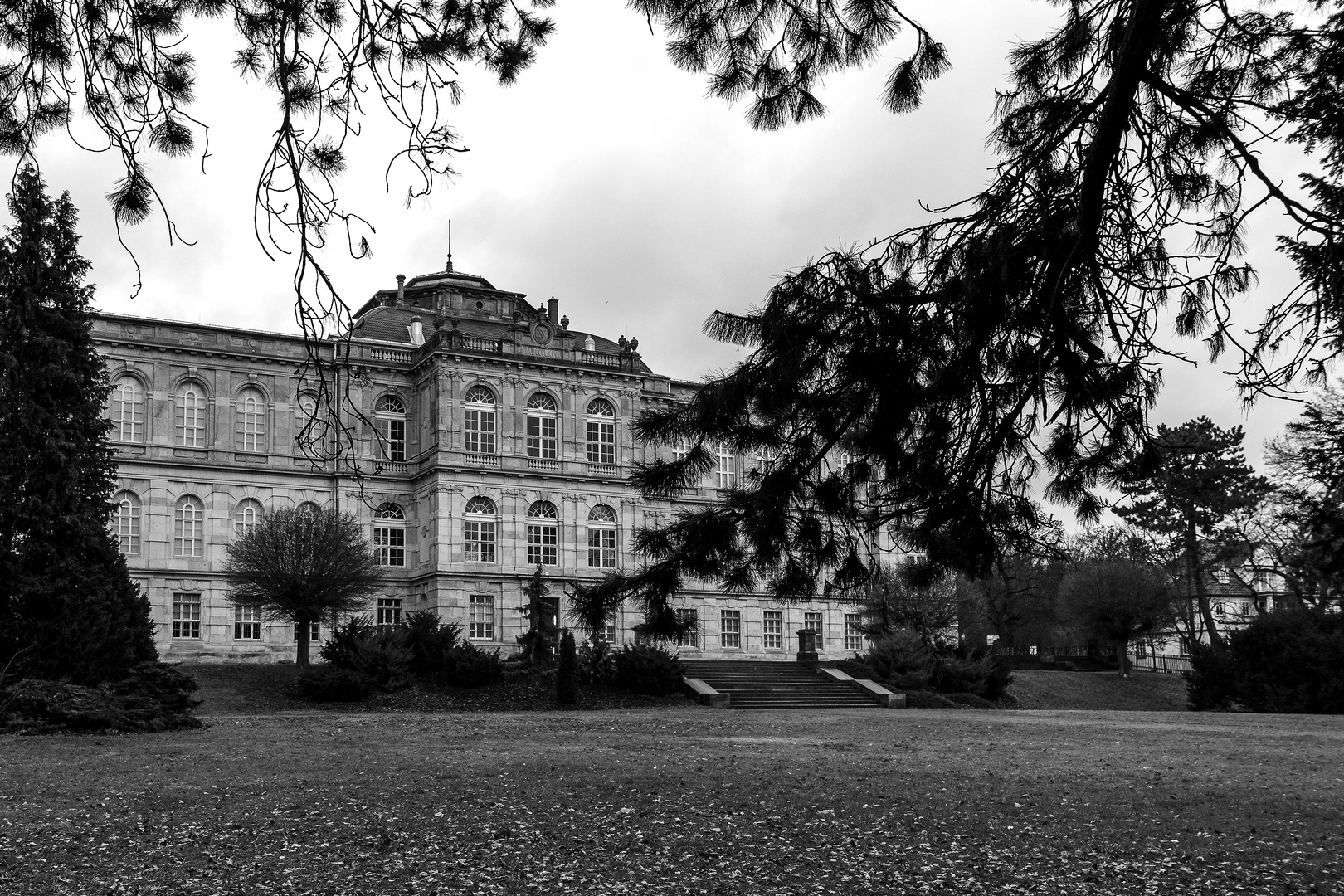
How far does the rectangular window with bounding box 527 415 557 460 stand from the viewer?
5416 centimetres

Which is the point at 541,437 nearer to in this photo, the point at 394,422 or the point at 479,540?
the point at 479,540

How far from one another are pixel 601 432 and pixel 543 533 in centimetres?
506

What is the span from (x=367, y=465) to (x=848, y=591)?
1774 inches

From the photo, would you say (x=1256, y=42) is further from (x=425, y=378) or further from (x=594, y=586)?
(x=425, y=378)

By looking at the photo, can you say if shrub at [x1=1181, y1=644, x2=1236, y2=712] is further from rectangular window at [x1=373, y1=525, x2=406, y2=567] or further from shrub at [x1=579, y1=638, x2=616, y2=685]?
rectangular window at [x1=373, y1=525, x2=406, y2=567]

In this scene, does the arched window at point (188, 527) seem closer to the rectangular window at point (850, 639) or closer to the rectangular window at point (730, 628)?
the rectangular window at point (730, 628)

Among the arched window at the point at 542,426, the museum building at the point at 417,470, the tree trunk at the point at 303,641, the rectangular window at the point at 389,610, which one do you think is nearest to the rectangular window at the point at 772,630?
the museum building at the point at 417,470

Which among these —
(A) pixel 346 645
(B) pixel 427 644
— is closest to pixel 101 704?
(A) pixel 346 645

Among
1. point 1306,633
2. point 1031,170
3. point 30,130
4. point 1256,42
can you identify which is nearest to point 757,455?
point 1031,170

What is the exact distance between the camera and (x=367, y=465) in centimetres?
5366

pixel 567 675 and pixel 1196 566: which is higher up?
pixel 1196 566

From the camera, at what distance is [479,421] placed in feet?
175

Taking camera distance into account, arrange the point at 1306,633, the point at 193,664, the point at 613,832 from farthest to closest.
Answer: the point at 193,664, the point at 1306,633, the point at 613,832

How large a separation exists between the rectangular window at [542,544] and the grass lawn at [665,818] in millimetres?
31419
